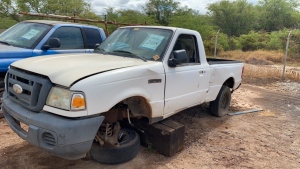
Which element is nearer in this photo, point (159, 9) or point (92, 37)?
point (92, 37)

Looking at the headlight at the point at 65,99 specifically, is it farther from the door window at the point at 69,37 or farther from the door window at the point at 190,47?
the door window at the point at 69,37

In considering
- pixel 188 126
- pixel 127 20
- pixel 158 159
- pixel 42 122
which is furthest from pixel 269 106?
pixel 127 20

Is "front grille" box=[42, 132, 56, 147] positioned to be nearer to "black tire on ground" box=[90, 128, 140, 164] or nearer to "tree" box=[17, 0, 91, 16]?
"black tire on ground" box=[90, 128, 140, 164]

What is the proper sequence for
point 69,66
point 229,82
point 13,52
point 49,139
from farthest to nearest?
point 229,82 → point 13,52 → point 69,66 → point 49,139

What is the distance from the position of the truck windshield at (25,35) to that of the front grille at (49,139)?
320cm

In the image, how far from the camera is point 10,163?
364cm

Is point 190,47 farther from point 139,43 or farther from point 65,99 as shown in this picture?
point 65,99

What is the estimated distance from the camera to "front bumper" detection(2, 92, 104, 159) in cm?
275

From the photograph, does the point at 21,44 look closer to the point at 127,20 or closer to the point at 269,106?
the point at 269,106

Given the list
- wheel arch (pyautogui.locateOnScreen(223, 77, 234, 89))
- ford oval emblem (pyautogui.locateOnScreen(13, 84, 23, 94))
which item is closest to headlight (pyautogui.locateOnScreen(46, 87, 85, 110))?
ford oval emblem (pyautogui.locateOnScreen(13, 84, 23, 94))

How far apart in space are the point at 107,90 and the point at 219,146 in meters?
2.48

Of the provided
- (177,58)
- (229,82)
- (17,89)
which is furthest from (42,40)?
(229,82)

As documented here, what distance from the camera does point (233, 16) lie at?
145ft

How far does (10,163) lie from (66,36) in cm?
327
